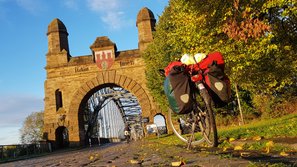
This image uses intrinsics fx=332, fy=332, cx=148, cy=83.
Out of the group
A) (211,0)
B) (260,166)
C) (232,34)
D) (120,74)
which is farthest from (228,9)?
(120,74)

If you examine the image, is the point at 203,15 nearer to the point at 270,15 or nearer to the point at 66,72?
the point at 270,15

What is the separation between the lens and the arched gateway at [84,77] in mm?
33656

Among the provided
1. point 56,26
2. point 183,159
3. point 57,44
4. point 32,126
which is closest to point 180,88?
point 183,159

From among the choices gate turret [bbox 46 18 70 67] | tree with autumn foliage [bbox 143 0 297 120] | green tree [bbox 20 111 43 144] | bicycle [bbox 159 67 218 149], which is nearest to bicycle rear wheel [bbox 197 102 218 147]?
bicycle [bbox 159 67 218 149]

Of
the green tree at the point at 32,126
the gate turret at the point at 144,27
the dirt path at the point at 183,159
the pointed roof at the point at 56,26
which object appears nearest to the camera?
the dirt path at the point at 183,159

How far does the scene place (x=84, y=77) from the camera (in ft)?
113

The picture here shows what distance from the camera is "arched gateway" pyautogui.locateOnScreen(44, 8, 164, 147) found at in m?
33.7

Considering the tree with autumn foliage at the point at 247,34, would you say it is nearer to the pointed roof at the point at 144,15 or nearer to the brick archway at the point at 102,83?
the brick archway at the point at 102,83

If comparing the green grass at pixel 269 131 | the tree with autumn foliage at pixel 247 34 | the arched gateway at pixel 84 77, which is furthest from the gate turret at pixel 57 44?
the green grass at pixel 269 131

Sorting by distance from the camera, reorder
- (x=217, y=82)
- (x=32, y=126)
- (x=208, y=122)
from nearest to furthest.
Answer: (x=217, y=82) → (x=208, y=122) → (x=32, y=126)

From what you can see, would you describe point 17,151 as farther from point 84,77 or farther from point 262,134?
point 262,134

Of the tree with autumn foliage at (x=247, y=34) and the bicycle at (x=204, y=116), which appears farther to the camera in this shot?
the tree with autumn foliage at (x=247, y=34)

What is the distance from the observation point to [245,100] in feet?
70.9

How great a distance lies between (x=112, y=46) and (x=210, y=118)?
99.7 feet
